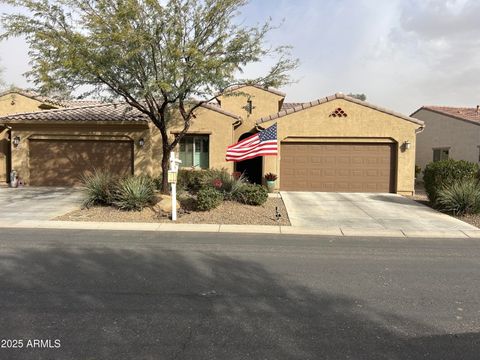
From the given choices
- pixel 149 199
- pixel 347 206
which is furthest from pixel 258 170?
pixel 149 199

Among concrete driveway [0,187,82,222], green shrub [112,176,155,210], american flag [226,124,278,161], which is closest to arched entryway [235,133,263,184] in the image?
american flag [226,124,278,161]

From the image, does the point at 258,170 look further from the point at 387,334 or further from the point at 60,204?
the point at 387,334

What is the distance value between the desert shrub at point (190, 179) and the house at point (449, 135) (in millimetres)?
14307

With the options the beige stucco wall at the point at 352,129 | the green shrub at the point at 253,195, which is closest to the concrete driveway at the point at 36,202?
the green shrub at the point at 253,195

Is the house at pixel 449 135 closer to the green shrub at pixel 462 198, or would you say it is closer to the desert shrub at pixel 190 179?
the green shrub at pixel 462 198

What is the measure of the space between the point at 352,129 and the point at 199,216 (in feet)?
31.1

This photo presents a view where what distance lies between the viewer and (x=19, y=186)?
61.1 feet

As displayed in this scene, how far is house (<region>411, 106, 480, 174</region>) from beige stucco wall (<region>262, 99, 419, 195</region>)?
5.59 m

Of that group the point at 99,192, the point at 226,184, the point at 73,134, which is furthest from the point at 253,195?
the point at 73,134

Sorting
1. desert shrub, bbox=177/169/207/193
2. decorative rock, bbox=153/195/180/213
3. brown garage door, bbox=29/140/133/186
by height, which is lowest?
decorative rock, bbox=153/195/180/213

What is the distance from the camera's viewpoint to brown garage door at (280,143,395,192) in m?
18.1

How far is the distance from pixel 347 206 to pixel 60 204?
10038 millimetres

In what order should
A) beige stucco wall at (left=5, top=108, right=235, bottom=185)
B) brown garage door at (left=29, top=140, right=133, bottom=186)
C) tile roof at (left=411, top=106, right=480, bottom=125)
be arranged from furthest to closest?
tile roof at (left=411, top=106, right=480, bottom=125), brown garage door at (left=29, top=140, right=133, bottom=186), beige stucco wall at (left=5, top=108, right=235, bottom=185)

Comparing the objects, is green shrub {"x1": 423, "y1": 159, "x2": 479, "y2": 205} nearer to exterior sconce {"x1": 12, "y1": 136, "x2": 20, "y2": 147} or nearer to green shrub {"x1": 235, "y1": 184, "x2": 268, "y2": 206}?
green shrub {"x1": 235, "y1": 184, "x2": 268, "y2": 206}
